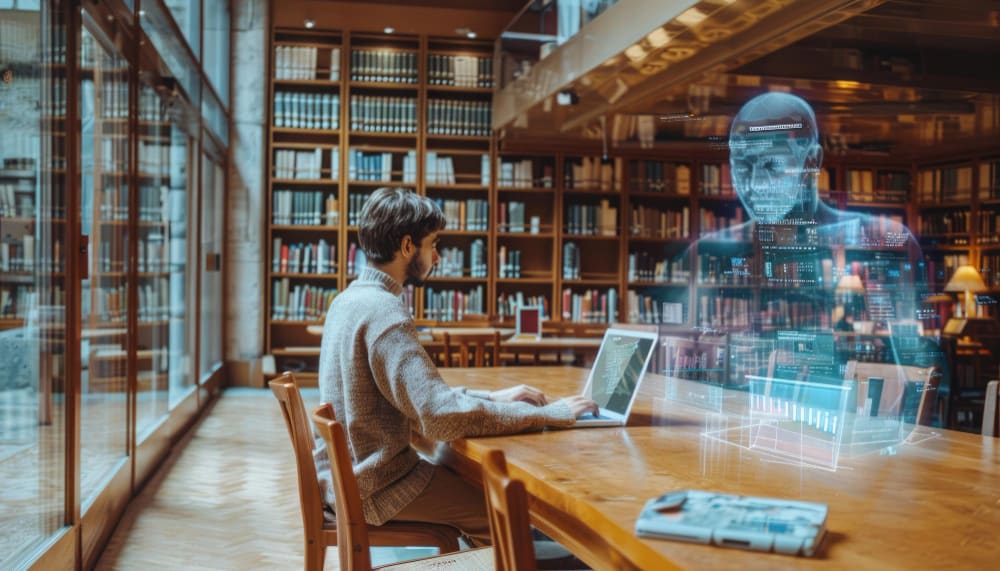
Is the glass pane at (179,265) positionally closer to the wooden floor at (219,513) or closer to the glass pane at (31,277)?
the wooden floor at (219,513)

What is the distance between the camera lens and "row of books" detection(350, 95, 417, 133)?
9.16m

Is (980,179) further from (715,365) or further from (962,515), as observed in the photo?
(962,515)

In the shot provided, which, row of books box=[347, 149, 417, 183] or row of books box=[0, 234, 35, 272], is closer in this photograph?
row of books box=[0, 234, 35, 272]

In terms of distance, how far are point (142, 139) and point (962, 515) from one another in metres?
4.32

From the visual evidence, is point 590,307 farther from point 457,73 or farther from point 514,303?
point 457,73

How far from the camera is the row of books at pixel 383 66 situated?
918 centimetres

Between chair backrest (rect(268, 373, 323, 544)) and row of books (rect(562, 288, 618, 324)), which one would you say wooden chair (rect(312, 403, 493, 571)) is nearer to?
chair backrest (rect(268, 373, 323, 544))

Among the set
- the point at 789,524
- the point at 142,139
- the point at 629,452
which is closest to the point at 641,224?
the point at 142,139

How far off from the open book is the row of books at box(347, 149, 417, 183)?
26.4 feet

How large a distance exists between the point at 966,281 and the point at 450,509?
744cm

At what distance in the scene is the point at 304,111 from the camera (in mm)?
9133

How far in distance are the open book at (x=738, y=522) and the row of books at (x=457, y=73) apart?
828cm

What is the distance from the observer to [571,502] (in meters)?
1.45

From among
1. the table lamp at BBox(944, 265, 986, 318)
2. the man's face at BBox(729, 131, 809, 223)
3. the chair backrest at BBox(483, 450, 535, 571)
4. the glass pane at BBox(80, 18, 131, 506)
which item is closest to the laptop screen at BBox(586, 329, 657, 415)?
the man's face at BBox(729, 131, 809, 223)
